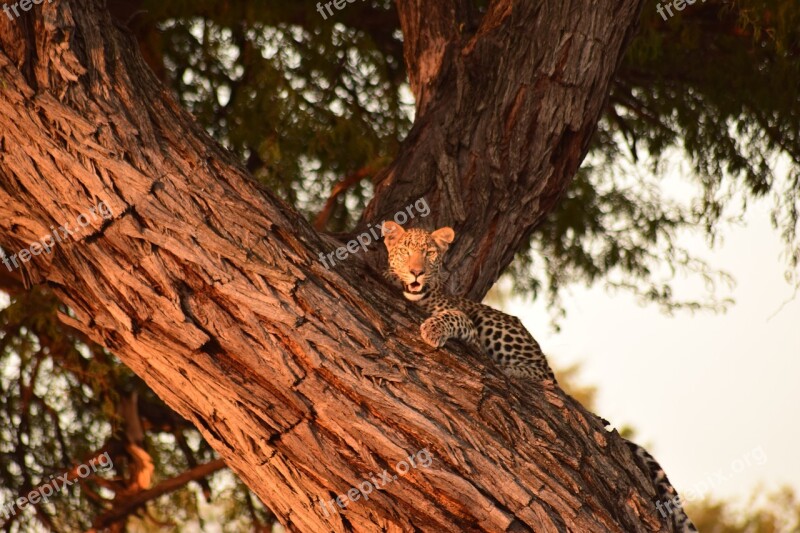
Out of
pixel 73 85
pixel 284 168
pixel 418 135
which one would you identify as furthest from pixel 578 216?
pixel 73 85

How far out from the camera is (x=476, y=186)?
6363 millimetres

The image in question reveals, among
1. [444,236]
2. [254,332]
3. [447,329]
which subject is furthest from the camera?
[444,236]

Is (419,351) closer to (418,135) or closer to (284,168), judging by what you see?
(418,135)

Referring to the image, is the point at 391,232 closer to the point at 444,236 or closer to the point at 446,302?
the point at 444,236

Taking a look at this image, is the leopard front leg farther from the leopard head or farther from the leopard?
the leopard head

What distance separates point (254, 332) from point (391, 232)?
1.95m

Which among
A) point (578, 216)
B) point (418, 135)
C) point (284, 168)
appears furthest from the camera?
point (578, 216)

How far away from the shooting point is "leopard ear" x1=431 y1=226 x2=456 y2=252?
6.18 metres

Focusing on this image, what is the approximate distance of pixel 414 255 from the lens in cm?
636

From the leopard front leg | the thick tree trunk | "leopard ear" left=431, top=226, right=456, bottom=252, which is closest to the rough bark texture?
"leopard ear" left=431, top=226, right=456, bottom=252

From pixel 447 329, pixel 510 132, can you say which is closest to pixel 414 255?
pixel 510 132

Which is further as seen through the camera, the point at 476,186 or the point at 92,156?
the point at 476,186

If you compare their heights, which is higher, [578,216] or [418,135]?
[578,216]

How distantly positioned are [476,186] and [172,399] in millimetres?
2438
